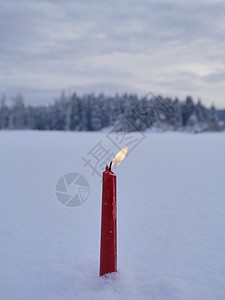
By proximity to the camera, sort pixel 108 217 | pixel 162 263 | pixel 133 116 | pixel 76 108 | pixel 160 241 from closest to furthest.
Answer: pixel 108 217 < pixel 162 263 < pixel 160 241 < pixel 133 116 < pixel 76 108

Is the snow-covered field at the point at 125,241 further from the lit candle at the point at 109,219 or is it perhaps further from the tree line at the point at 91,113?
the tree line at the point at 91,113

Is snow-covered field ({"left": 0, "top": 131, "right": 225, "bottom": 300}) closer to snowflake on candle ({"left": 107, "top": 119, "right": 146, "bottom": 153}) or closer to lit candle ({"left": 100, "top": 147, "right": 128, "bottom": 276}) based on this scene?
lit candle ({"left": 100, "top": 147, "right": 128, "bottom": 276})

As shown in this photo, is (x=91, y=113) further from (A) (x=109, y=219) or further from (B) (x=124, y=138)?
(A) (x=109, y=219)

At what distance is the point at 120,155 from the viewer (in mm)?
1878

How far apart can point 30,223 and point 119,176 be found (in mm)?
2928

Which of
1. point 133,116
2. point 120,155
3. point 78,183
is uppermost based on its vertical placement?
point 133,116

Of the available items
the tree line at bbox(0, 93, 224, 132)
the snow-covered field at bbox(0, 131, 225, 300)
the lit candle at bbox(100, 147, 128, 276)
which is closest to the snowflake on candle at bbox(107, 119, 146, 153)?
the snow-covered field at bbox(0, 131, 225, 300)

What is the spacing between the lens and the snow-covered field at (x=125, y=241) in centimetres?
185

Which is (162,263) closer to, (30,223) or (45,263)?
(45,263)

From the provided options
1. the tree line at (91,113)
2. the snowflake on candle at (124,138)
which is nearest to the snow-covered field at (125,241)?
the snowflake on candle at (124,138)

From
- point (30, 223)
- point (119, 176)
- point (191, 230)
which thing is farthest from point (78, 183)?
point (191, 230)

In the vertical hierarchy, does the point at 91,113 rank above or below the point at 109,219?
above

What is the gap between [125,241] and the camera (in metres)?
2.72

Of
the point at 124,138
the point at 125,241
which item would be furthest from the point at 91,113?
the point at 125,241
